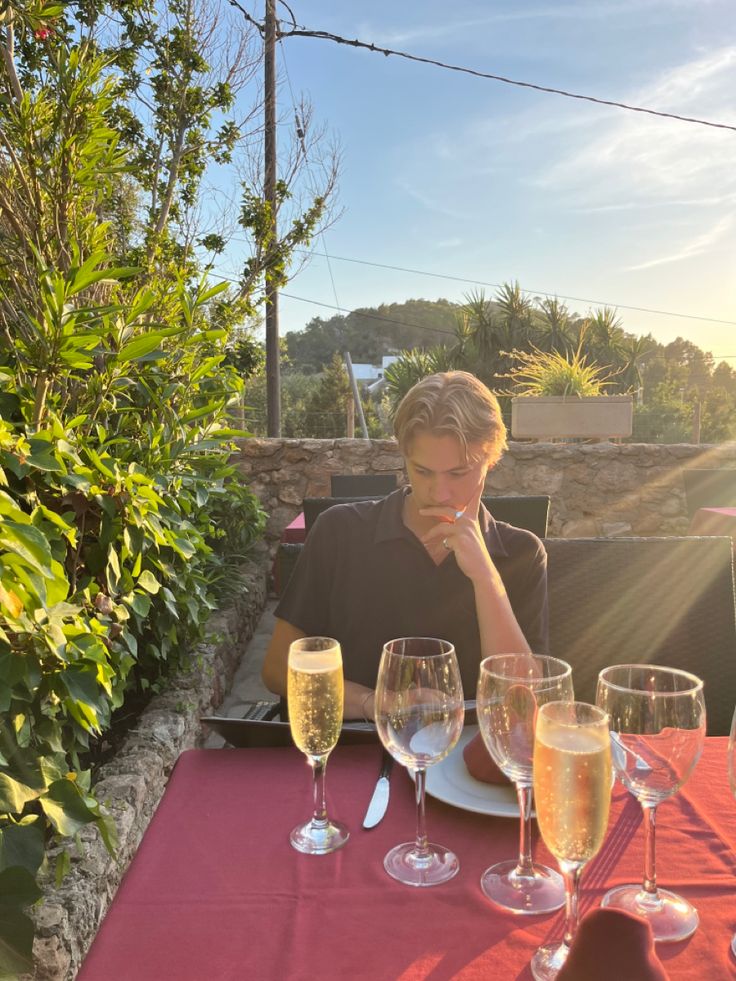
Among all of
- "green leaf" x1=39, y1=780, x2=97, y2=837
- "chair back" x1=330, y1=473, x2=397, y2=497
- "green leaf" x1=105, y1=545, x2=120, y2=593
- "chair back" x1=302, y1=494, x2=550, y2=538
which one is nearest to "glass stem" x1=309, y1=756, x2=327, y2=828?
"green leaf" x1=39, y1=780, x2=97, y2=837

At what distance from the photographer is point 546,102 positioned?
938cm

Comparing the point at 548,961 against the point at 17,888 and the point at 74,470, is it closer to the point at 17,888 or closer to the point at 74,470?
the point at 17,888

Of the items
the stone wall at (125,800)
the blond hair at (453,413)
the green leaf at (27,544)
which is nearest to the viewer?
the green leaf at (27,544)

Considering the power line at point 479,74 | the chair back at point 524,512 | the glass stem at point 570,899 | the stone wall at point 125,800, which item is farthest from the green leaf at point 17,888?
the power line at point 479,74

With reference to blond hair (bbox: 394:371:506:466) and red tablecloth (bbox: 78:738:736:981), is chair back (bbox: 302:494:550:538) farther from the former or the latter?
red tablecloth (bbox: 78:738:736:981)

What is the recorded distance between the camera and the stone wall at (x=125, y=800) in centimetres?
125

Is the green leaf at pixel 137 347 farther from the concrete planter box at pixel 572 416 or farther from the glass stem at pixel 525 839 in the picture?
the concrete planter box at pixel 572 416

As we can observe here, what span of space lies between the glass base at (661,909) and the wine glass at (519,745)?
2.4 inches

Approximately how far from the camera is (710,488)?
4.63 metres

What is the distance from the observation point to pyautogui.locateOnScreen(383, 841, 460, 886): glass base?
74 cm

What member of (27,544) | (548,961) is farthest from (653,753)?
(27,544)

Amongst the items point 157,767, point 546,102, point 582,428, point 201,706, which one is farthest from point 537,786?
point 546,102

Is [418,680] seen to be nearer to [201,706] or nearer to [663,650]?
[663,650]

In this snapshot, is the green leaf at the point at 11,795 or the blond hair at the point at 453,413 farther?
the blond hair at the point at 453,413
